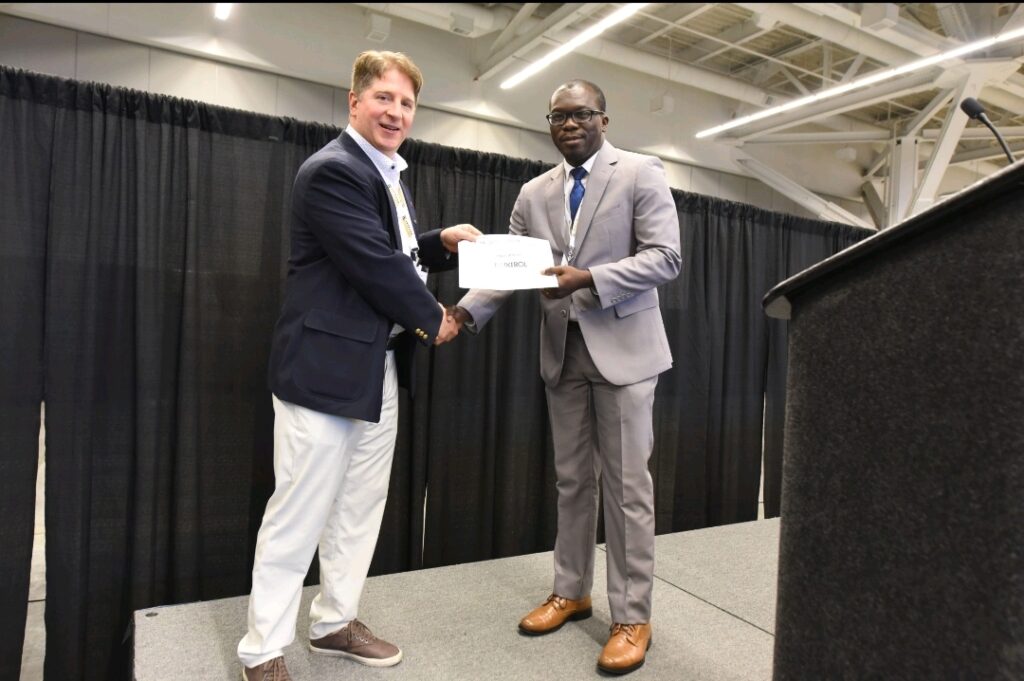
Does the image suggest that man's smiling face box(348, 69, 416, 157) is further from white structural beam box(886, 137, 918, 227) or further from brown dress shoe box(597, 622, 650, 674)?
white structural beam box(886, 137, 918, 227)

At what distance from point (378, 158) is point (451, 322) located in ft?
1.57

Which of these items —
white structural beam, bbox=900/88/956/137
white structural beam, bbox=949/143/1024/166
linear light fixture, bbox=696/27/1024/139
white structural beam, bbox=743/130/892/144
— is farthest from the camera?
white structural beam, bbox=949/143/1024/166

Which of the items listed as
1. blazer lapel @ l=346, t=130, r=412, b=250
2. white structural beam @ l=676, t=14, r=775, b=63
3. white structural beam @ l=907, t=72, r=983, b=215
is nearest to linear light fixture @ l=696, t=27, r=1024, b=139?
white structural beam @ l=907, t=72, r=983, b=215

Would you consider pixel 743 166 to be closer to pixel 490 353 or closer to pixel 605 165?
pixel 490 353

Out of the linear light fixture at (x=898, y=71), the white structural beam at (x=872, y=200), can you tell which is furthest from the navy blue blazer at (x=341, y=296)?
the white structural beam at (x=872, y=200)

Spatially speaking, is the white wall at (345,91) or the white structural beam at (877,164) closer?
the white wall at (345,91)

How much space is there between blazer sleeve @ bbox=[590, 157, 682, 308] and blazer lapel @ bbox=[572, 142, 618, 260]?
0.28 feet

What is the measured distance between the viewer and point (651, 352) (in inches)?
72.2

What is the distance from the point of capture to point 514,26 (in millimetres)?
5238

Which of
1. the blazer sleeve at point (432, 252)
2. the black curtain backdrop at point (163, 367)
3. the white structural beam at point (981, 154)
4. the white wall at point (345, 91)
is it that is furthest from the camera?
the white structural beam at point (981, 154)

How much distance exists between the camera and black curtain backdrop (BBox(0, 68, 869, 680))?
216 centimetres

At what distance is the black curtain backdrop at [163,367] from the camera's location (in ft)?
7.08

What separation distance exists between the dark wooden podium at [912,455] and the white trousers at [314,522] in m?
1.11

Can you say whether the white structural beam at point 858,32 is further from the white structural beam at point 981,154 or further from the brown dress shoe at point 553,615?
the brown dress shoe at point 553,615
